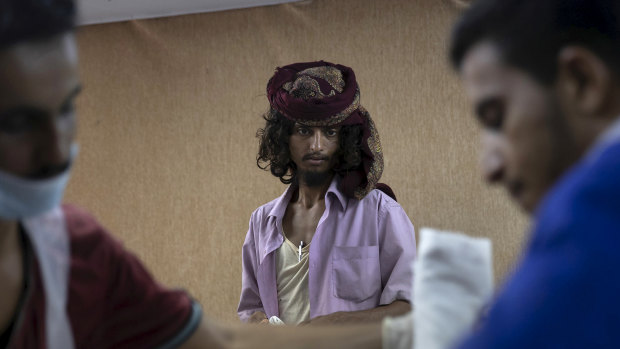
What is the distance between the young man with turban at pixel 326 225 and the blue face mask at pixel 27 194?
1.42 meters

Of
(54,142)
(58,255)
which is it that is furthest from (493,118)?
(58,255)

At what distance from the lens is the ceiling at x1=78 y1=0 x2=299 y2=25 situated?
3.90 m

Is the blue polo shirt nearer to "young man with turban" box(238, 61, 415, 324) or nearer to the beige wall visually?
"young man with turban" box(238, 61, 415, 324)

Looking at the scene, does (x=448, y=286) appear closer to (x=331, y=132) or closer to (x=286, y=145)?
(x=331, y=132)

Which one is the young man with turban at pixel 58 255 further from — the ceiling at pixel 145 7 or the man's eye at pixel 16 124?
the ceiling at pixel 145 7

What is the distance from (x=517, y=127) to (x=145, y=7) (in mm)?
3589

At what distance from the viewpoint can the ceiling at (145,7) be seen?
3904 millimetres

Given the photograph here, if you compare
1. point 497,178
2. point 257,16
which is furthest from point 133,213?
point 497,178

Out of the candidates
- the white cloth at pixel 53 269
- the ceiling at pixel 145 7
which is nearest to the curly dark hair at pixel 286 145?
the ceiling at pixel 145 7

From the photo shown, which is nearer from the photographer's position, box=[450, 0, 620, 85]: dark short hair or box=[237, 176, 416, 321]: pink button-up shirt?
box=[450, 0, 620, 85]: dark short hair

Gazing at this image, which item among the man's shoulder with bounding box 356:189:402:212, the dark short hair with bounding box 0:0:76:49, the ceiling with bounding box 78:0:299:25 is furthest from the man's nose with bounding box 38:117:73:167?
the ceiling with bounding box 78:0:299:25

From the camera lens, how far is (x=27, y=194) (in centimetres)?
103

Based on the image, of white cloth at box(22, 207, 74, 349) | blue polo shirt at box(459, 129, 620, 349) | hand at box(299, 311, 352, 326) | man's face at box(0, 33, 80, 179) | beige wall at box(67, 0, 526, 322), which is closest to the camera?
blue polo shirt at box(459, 129, 620, 349)

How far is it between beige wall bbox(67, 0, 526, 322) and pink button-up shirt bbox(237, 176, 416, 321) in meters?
1.19
